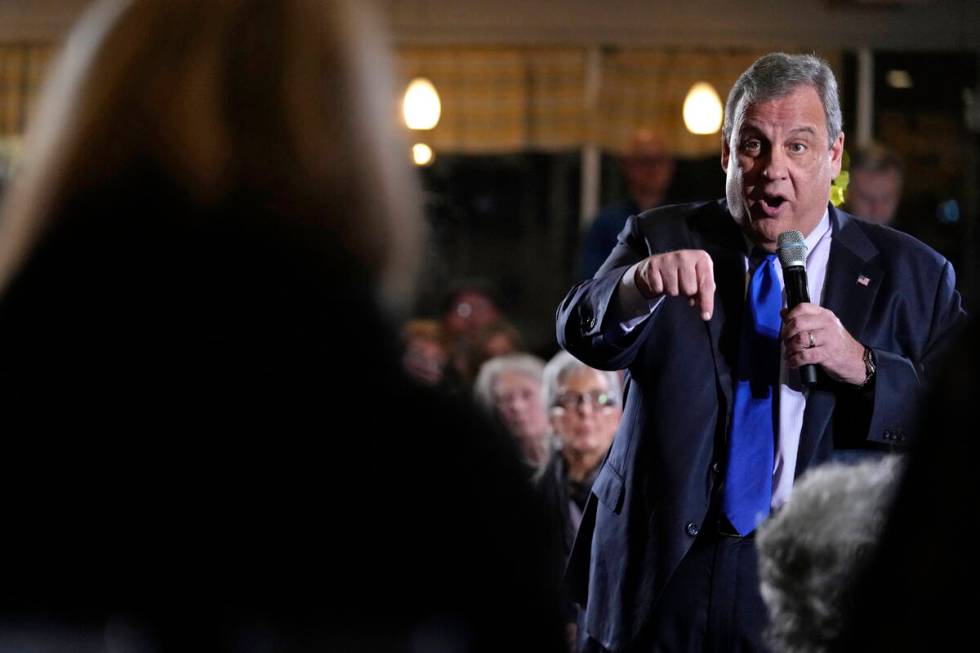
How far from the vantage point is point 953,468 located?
0.80m

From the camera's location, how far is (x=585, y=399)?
3.62 m

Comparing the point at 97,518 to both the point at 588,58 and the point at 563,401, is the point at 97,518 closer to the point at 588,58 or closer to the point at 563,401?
the point at 563,401

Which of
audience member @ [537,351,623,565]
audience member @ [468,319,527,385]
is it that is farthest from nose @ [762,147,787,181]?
audience member @ [468,319,527,385]

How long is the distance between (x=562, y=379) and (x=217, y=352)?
2744 mm

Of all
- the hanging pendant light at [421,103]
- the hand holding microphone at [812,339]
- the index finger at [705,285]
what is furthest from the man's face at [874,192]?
the hanging pendant light at [421,103]

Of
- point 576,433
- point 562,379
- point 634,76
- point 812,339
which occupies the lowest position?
point 576,433

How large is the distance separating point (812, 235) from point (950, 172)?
5601 millimetres

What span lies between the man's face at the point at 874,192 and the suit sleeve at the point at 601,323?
2.24 m

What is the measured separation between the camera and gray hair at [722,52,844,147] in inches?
84.0

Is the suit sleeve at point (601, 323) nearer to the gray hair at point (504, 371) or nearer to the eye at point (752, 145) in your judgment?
the eye at point (752, 145)

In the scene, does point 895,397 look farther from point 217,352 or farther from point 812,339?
point 217,352

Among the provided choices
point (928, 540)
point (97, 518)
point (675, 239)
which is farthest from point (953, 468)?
point (675, 239)

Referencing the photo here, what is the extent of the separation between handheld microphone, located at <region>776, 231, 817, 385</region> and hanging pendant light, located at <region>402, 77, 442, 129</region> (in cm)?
535

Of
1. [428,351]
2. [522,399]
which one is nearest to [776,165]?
[522,399]
